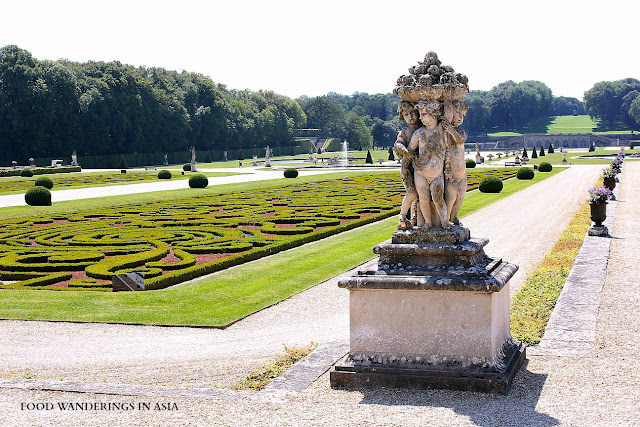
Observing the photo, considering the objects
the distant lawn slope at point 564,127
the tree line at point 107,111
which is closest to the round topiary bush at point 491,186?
the tree line at point 107,111

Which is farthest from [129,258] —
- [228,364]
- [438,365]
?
[438,365]

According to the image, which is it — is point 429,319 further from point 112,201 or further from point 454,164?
point 112,201

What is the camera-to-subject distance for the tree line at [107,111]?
2416 inches

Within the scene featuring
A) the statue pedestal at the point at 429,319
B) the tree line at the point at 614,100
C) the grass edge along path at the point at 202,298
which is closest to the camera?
the statue pedestal at the point at 429,319

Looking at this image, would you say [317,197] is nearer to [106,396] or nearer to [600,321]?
[600,321]

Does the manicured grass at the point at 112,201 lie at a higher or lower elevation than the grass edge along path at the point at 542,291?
lower

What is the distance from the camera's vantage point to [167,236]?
16594 mm

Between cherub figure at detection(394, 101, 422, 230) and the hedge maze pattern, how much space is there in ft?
20.0

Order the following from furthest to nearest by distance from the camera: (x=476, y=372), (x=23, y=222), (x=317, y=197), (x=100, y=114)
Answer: (x=100, y=114)
(x=317, y=197)
(x=23, y=222)
(x=476, y=372)

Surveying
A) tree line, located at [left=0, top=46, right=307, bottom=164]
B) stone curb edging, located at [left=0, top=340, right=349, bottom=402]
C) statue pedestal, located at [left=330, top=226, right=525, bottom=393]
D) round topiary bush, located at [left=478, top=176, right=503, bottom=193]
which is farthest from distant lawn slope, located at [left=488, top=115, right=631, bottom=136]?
stone curb edging, located at [left=0, top=340, right=349, bottom=402]

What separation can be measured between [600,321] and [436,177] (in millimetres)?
3076

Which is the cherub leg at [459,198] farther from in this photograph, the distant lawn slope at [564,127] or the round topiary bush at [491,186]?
A: the distant lawn slope at [564,127]

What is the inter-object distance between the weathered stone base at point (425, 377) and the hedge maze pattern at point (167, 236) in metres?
6.01

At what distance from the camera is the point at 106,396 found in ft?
19.3
